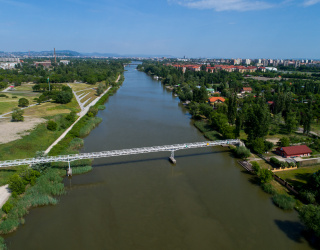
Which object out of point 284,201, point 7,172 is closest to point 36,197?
point 7,172

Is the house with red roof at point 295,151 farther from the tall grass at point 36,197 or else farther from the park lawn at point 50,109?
the park lawn at point 50,109

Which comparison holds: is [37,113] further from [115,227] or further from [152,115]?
[115,227]

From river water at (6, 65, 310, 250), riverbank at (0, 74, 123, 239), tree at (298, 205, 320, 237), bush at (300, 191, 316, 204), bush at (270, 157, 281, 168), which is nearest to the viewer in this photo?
tree at (298, 205, 320, 237)

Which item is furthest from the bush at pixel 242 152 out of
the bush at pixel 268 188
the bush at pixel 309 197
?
the bush at pixel 309 197

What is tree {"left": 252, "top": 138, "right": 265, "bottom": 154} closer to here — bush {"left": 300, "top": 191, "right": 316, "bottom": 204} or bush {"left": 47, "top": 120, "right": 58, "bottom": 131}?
bush {"left": 300, "top": 191, "right": 316, "bottom": 204}

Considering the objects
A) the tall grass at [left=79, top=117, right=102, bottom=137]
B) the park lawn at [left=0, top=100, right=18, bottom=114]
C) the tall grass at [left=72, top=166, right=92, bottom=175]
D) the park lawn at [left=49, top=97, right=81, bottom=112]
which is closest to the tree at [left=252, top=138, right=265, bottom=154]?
the tall grass at [left=72, top=166, right=92, bottom=175]

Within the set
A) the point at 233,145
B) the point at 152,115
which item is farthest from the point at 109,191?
the point at 152,115

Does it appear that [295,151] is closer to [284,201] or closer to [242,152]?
[242,152]
